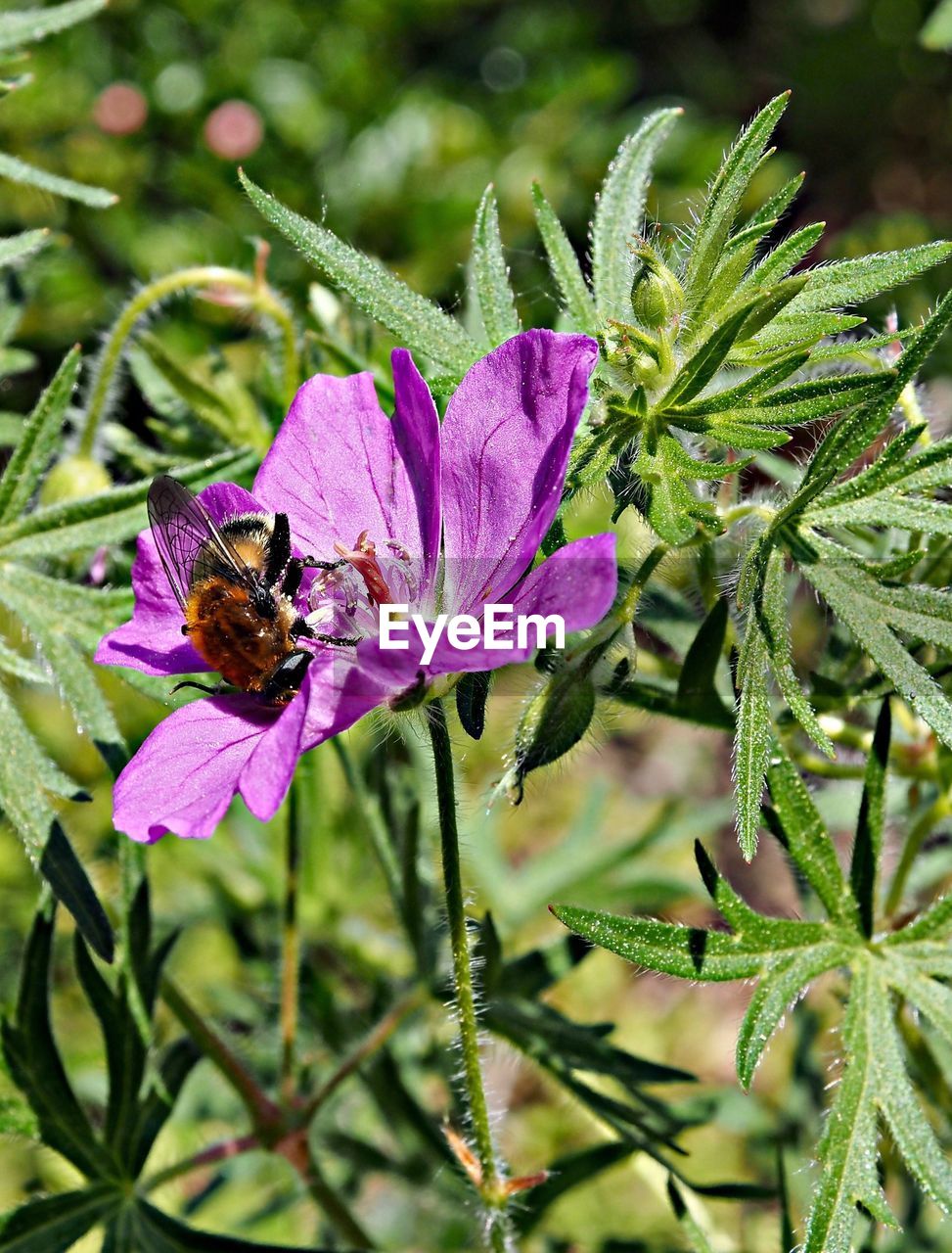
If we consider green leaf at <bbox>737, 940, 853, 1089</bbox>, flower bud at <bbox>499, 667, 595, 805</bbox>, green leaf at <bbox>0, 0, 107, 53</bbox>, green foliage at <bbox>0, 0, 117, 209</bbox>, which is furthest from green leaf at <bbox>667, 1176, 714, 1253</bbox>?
green leaf at <bbox>0, 0, 107, 53</bbox>

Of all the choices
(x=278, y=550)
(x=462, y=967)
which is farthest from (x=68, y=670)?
(x=462, y=967)

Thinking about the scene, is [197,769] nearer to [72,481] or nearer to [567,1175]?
[72,481]

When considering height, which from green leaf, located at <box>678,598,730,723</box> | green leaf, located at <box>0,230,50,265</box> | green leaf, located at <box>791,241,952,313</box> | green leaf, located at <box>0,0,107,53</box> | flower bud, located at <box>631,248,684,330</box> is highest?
green leaf, located at <box>0,0,107,53</box>

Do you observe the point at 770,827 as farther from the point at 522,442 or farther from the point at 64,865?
the point at 64,865

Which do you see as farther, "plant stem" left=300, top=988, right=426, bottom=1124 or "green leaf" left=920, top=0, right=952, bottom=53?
"green leaf" left=920, top=0, right=952, bottom=53

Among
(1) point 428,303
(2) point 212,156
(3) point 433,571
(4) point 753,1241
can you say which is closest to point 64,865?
(3) point 433,571

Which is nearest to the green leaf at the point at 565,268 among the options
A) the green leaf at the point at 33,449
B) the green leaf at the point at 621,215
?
the green leaf at the point at 621,215

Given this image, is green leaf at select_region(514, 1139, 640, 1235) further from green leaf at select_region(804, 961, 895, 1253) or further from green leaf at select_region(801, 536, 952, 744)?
green leaf at select_region(801, 536, 952, 744)
